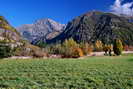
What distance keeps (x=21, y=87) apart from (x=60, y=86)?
2479mm

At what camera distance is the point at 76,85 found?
38.1 feet

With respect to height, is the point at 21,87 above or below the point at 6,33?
below

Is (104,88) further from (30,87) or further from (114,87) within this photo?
(30,87)

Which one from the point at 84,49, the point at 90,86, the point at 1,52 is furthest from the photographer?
the point at 84,49

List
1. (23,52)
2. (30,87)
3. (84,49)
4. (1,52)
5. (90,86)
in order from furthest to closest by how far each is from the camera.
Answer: (84,49), (23,52), (1,52), (90,86), (30,87)

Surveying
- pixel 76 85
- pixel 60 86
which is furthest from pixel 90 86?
pixel 60 86

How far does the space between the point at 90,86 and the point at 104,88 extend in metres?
0.97

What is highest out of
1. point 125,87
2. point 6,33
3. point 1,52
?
point 6,33

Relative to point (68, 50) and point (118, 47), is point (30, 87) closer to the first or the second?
point (68, 50)

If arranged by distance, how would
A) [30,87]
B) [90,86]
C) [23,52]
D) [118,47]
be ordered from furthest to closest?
[118,47], [23,52], [90,86], [30,87]

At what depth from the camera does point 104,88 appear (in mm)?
10984

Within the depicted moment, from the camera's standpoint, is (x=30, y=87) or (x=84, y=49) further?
(x=84, y=49)

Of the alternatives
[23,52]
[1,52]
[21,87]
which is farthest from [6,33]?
[21,87]

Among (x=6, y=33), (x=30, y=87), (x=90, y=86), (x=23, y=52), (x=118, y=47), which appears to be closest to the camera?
(x=30, y=87)
